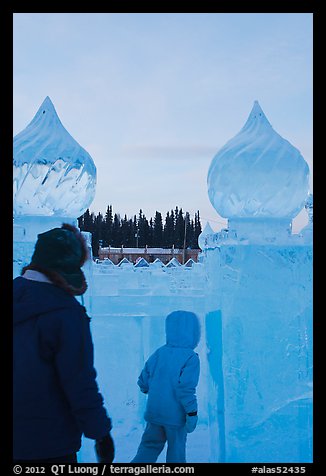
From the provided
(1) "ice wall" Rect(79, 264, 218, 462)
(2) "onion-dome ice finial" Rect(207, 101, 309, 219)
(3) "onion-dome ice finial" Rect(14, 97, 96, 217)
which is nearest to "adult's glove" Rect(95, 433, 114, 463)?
(1) "ice wall" Rect(79, 264, 218, 462)

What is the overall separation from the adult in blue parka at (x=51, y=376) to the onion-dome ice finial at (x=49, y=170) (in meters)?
0.62

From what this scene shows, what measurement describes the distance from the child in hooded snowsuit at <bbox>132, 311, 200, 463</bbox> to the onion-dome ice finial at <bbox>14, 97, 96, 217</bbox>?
0.94 metres

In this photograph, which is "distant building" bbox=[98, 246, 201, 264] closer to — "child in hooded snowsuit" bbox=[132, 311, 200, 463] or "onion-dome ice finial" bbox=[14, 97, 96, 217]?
"child in hooded snowsuit" bbox=[132, 311, 200, 463]

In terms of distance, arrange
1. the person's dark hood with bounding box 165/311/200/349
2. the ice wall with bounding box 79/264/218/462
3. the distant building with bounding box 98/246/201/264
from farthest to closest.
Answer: the distant building with bounding box 98/246/201/264, the ice wall with bounding box 79/264/218/462, the person's dark hood with bounding box 165/311/200/349

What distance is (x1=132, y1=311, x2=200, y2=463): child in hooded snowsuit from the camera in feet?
9.05

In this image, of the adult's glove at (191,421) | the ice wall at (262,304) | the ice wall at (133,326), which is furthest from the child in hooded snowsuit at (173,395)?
the ice wall at (133,326)

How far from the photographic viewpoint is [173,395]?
2785mm

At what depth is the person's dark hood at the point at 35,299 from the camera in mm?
2057

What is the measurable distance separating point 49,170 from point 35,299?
85 centimetres

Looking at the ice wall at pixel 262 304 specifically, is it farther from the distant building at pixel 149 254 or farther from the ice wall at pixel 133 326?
the distant building at pixel 149 254

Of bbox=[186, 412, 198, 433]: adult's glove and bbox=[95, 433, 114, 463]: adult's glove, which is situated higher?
bbox=[95, 433, 114, 463]: adult's glove

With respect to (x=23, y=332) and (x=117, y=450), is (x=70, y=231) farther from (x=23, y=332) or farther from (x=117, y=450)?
(x=117, y=450)

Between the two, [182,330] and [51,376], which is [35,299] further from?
[182,330]
